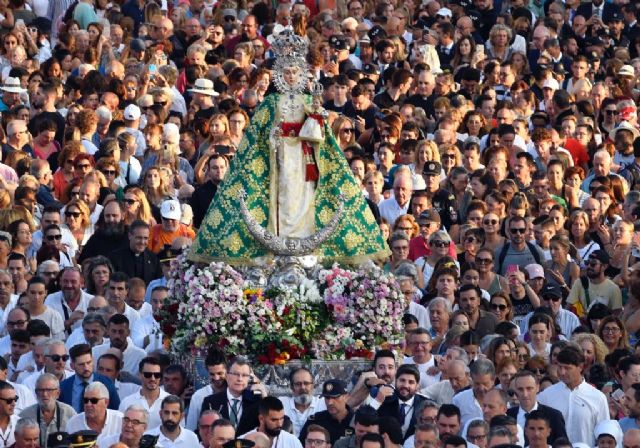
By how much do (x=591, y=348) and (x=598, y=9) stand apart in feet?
45.4

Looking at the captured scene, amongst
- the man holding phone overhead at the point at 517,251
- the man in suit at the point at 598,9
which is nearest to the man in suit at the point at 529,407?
the man holding phone overhead at the point at 517,251

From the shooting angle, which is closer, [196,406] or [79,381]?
[196,406]

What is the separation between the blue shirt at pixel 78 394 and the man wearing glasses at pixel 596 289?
5.24m

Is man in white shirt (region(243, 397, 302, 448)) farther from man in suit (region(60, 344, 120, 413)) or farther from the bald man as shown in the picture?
the bald man

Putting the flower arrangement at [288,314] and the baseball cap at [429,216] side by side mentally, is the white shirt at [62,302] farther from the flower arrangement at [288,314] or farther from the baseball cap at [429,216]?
the baseball cap at [429,216]

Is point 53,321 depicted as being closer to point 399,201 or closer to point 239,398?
point 239,398

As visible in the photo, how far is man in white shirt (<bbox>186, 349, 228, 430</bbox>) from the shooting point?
23062mm

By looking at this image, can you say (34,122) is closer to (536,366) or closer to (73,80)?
(73,80)

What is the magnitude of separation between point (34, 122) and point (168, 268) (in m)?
4.61

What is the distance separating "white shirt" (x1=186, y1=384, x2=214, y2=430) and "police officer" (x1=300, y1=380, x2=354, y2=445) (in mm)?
968

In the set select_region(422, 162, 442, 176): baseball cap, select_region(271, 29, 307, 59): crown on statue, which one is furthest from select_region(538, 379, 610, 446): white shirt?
select_region(422, 162, 442, 176): baseball cap

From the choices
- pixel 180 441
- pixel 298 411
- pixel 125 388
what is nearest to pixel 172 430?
pixel 180 441

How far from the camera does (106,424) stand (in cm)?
2259

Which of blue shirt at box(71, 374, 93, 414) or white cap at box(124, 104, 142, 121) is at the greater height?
white cap at box(124, 104, 142, 121)
